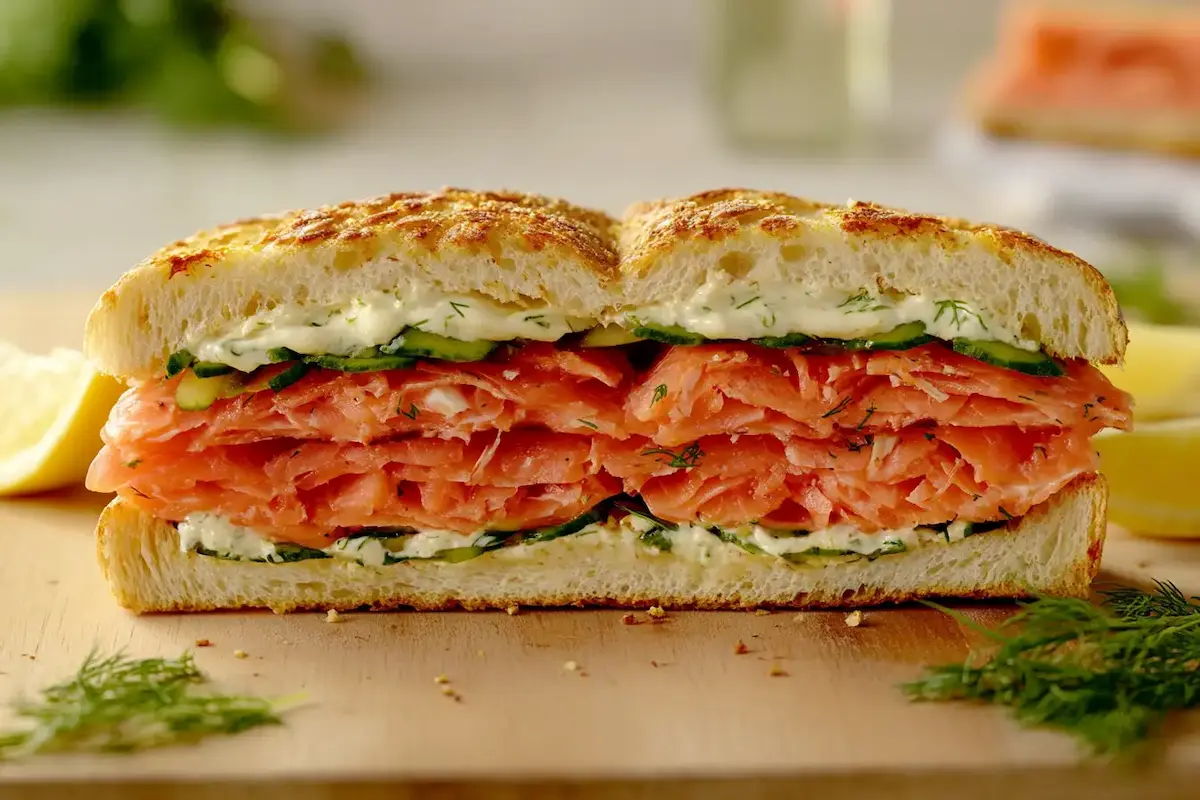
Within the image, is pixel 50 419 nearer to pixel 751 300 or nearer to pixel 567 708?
pixel 567 708

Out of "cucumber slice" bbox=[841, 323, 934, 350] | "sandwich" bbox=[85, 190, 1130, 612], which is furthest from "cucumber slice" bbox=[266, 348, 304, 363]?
"cucumber slice" bbox=[841, 323, 934, 350]

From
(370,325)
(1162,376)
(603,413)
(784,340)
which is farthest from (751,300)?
(1162,376)

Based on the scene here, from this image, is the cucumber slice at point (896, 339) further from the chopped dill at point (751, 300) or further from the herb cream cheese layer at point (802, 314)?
the chopped dill at point (751, 300)

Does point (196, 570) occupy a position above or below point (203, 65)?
below

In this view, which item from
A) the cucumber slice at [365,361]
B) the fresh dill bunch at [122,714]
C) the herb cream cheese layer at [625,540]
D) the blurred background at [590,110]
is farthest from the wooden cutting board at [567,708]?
the blurred background at [590,110]

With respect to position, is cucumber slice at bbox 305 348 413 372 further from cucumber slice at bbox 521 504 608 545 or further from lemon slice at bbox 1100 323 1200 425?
lemon slice at bbox 1100 323 1200 425

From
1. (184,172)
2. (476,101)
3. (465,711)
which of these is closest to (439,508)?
(465,711)

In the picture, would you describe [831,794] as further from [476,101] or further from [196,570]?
[476,101]
